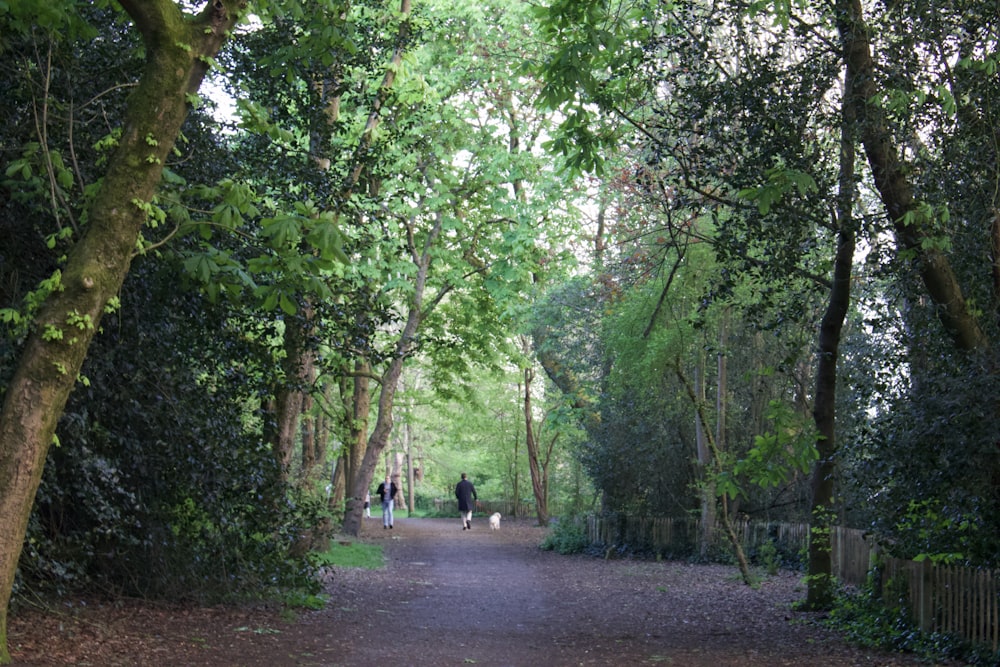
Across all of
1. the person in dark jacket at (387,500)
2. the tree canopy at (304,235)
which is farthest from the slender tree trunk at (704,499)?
the person in dark jacket at (387,500)

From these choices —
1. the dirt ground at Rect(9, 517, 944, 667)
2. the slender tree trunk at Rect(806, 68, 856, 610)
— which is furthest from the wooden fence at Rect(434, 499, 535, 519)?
the slender tree trunk at Rect(806, 68, 856, 610)

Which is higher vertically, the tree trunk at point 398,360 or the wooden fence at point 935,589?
the tree trunk at point 398,360

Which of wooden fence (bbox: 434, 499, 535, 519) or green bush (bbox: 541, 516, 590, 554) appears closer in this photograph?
green bush (bbox: 541, 516, 590, 554)

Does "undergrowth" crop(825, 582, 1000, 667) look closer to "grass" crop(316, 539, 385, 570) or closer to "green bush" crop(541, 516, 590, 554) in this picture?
"grass" crop(316, 539, 385, 570)

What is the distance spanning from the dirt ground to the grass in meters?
1.73

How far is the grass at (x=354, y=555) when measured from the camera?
68.1 feet

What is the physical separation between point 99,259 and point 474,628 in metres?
7.21

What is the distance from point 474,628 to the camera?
1195 centimetres

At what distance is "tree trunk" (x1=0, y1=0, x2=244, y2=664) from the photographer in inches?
245

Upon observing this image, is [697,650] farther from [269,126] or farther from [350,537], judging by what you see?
[350,537]

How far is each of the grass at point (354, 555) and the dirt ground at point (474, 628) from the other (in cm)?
173

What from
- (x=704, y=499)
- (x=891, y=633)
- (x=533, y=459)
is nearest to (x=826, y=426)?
(x=891, y=633)

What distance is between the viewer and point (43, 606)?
354 inches

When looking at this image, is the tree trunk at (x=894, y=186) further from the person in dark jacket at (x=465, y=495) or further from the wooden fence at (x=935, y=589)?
the person in dark jacket at (x=465, y=495)
